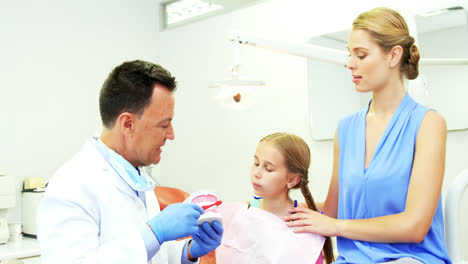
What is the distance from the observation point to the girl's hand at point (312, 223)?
141 centimetres

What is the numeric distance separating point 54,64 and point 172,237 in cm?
251

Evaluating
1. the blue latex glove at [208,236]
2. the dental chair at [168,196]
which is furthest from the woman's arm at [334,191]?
the dental chair at [168,196]

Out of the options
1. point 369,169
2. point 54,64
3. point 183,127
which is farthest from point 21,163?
point 369,169

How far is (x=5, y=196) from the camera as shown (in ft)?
9.02

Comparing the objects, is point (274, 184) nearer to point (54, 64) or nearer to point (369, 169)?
point (369, 169)

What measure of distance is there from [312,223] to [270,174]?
291mm

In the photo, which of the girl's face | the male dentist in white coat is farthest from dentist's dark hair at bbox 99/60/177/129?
the girl's face

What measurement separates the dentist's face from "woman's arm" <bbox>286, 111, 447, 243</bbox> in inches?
26.9

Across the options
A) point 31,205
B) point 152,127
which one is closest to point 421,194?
point 152,127

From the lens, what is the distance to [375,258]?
130cm

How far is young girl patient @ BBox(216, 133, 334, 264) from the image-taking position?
1578 mm

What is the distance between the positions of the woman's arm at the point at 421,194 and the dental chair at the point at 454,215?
0.14 meters

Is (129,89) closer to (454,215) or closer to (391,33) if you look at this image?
(391,33)

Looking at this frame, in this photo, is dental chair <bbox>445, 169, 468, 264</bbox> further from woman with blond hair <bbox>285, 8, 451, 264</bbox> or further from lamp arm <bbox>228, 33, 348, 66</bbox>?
lamp arm <bbox>228, 33, 348, 66</bbox>
